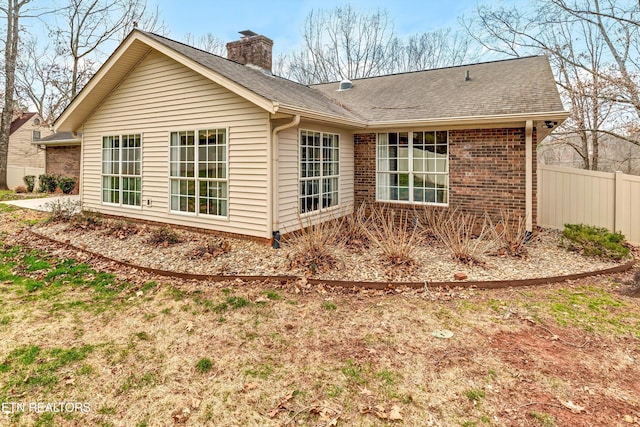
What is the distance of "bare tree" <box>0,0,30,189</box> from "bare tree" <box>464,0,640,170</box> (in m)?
24.0

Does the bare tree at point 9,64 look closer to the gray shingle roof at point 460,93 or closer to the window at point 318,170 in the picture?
the gray shingle roof at point 460,93

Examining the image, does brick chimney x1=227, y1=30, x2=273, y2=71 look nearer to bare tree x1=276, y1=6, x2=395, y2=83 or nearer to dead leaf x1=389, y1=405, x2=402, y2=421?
dead leaf x1=389, y1=405, x2=402, y2=421

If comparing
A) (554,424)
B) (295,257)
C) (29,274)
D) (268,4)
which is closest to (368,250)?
(295,257)

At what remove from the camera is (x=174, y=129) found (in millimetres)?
8586

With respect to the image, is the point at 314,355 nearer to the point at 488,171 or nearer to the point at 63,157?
the point at 488,171

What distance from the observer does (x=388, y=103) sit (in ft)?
34.9

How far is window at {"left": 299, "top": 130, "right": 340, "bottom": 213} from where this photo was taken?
27.2 feet

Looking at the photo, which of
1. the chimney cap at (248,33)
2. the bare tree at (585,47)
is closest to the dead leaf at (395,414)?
the chimney cap at (248,33)

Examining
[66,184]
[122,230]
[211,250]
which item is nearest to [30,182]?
[66,184]

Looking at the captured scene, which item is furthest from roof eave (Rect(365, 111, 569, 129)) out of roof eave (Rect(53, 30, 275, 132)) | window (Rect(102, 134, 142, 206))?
window (Rect(102, 134, 142, 206))

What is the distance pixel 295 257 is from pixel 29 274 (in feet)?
15.5

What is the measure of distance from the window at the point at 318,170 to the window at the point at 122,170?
4442mm

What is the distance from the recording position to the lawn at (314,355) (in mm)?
2963

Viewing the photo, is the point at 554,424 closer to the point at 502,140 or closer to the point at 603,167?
the point at 502,140
